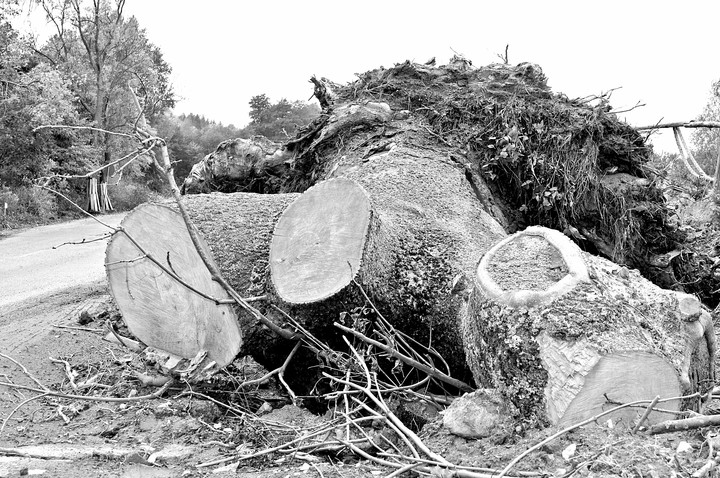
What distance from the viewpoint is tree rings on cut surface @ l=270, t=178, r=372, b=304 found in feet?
10.9

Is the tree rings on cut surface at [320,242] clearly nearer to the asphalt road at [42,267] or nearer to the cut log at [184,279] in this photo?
the cut log at [184,279]

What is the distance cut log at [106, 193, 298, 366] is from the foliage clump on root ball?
2.02 meters

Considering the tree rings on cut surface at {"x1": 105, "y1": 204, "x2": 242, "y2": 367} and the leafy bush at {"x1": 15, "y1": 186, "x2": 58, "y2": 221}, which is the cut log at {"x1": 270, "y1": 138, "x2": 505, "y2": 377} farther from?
the leafy bush at {"x1": 15, "y1": 186, "x2": 58, "y2": 221}

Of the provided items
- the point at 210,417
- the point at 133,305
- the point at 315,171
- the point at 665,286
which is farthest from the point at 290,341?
the point at 665,286

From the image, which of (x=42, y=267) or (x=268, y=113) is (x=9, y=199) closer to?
(x=42, y=267)

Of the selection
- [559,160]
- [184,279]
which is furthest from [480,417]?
[559,160]

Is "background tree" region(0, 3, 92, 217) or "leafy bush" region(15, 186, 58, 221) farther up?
"background tree" region(0, 3, 92, 217)

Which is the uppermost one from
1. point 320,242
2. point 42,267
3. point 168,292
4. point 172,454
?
point 320,242

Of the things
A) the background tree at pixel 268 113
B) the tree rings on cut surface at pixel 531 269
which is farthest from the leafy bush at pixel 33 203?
the background tree at pixel 268 113

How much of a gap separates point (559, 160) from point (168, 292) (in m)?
3.21

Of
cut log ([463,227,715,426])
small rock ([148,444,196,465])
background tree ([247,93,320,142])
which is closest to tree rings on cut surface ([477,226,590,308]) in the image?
cut log ([463,227,715,426])

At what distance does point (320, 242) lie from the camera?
3438 millimetres

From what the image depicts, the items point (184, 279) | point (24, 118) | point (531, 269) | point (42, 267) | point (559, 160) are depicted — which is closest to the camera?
point (531, 269)

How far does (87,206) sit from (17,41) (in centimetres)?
851
